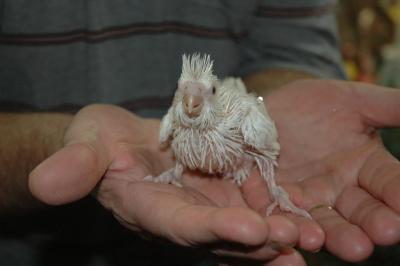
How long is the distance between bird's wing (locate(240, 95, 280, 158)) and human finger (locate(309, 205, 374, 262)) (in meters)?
0.27

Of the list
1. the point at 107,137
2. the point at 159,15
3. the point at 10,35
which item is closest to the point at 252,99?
the point at 107,137

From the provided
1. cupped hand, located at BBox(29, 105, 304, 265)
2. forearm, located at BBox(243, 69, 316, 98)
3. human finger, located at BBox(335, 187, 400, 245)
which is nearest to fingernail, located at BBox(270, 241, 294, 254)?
cupped hand, located at BBox(29, 105, 304, 265)

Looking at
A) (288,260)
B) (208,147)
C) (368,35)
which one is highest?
(368,35)

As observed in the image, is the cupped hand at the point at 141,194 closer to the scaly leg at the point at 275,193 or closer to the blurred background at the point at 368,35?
the scaly leg at the point at 275,193

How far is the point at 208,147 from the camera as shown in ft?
4.63

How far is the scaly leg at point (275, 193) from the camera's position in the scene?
1.28m

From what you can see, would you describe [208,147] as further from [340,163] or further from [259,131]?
[340,163]

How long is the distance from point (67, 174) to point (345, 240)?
65 cm

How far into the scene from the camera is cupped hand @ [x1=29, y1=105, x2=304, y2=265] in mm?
961

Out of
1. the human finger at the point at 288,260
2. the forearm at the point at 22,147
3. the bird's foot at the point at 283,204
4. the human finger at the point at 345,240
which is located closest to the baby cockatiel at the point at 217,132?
the bird's foot at the point at 283,204

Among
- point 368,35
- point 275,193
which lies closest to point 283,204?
point 275,193

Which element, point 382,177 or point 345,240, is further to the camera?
point 382,177

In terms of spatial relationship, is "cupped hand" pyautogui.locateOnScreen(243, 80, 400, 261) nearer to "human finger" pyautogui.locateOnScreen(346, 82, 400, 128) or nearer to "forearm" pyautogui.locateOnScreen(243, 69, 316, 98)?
"human finger" pyautogui.locateOnScreen(346, 82, 400, 128)

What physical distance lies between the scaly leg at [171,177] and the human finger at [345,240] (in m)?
0.42
